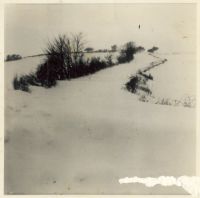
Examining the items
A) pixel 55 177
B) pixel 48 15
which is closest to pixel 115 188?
pixel 55 177

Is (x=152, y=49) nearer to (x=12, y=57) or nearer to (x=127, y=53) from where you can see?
(x=127, y=53)

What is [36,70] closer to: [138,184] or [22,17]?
[22,17]

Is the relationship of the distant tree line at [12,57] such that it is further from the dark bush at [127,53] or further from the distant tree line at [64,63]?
the dark bush at [127,53]

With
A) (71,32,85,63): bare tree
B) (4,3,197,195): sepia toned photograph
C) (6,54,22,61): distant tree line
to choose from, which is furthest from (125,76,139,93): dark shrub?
(6,54,22,61): distant tree line

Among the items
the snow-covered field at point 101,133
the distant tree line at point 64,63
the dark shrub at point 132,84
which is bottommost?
the snow-covered field at point 101,133

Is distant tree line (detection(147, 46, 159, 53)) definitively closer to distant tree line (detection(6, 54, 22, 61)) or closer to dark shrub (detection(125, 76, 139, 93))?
Answer: dark shrub (detection(125, 76, 139, 93))

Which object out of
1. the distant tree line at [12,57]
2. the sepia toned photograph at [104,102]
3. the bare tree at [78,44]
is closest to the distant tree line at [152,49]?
the sepia toned photograph at [104,102]

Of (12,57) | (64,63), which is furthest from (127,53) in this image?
(12,57)
